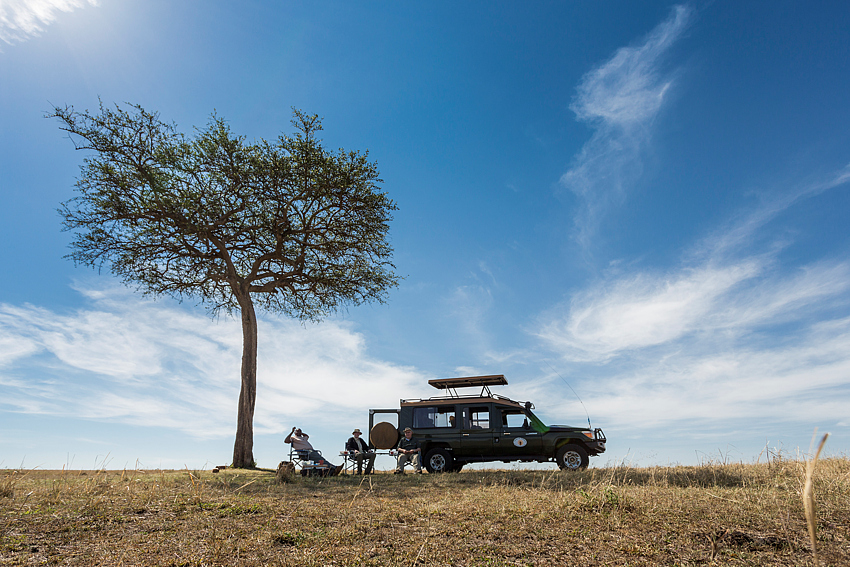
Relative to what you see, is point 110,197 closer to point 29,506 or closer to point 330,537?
point 29,506

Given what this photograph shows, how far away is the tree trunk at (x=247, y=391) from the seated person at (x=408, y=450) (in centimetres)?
595

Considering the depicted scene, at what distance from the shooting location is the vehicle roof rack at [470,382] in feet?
54.6

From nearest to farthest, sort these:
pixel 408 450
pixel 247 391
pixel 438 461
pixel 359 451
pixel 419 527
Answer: pixel 419 527 < pixel 438 461 < pixel 408 450 < pixel 359 451 < pixel 247 391

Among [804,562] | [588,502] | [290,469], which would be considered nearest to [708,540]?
[804,562]

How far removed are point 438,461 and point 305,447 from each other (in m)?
4.21

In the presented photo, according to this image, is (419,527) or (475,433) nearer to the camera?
(419,527)

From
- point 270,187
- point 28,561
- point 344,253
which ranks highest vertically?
point 270,187

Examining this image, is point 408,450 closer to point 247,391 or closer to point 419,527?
point 247,391

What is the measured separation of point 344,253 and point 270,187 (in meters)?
4.21

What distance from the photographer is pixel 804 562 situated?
5.33 m

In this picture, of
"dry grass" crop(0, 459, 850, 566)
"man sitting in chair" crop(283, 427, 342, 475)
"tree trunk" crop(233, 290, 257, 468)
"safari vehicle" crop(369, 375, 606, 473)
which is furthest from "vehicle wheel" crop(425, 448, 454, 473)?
"tree trunk" crop(233, 290, 257, 468)

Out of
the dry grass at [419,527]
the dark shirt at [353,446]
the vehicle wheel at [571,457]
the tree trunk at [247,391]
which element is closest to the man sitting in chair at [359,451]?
the dark shirt at [353,446]

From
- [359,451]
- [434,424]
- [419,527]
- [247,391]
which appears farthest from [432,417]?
[419,527]

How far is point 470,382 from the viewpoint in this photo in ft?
55.3
